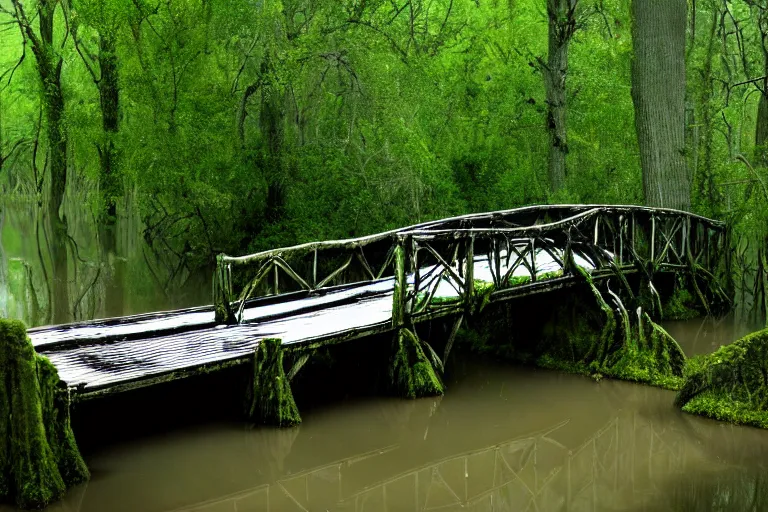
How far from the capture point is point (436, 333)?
12.5m

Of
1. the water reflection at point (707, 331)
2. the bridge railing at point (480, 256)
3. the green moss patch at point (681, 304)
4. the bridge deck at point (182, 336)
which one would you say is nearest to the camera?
the bridge deck at point (182, 336)

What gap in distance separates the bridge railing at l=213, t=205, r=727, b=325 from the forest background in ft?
3.20

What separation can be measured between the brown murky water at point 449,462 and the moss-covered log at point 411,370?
0.22 metres

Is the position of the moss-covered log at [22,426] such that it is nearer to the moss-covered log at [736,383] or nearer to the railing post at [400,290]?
the railing post at [400,290]

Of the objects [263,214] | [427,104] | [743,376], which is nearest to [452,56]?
[427,104]

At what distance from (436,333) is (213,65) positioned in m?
10.5

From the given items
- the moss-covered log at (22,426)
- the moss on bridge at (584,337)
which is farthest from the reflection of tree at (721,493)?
the moss-covered log at (22,426)

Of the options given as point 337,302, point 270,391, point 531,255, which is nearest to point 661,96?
point 531,255

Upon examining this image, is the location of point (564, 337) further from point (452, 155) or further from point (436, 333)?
point (452, 155)

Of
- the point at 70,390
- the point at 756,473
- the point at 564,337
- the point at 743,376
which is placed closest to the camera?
the point at 70,390

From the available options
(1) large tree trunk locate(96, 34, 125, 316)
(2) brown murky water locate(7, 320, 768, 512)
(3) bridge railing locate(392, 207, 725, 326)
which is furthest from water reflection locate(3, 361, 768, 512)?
(1) large tree trunk locate(96, 34, 125, 316)

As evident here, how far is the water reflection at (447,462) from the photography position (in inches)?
274

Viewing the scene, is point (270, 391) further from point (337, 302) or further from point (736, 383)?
point (736, 383)

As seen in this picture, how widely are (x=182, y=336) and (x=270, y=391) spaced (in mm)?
1445
